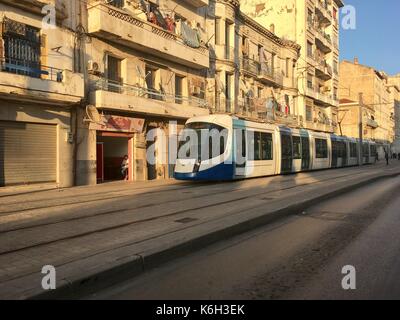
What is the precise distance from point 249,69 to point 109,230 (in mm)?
26679

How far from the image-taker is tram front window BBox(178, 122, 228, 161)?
660 inches

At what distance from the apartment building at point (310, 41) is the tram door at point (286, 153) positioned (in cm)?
1886

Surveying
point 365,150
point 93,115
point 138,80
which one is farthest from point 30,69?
point 365,150

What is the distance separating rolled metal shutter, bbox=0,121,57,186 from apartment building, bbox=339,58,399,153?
194 ft

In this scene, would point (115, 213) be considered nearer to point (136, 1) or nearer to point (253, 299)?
point (253, 299)

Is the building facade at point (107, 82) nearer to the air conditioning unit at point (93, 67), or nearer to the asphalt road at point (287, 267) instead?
the air conditioning unit at point (93, 67)

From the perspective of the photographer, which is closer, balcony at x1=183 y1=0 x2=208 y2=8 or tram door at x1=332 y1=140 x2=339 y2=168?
balcony at x1=183 y1=0 x2=208 y2=8

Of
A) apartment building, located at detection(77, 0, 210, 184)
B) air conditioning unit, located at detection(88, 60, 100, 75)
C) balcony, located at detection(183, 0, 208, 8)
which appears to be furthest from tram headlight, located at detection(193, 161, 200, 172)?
balcony, located at detection(183, 0, 208, 8)

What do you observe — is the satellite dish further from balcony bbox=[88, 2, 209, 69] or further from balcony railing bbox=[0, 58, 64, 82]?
balcony bbox=[88, 2, 209, 69]

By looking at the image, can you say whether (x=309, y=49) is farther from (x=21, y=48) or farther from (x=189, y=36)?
(x=21, y=48)

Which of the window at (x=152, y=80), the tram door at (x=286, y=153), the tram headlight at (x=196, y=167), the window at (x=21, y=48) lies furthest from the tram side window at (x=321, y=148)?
the window at (x=21, y=48)

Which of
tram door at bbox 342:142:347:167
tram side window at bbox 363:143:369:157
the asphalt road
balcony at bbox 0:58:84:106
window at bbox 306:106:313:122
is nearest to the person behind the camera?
the asphalt road

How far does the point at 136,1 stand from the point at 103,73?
4587 mm

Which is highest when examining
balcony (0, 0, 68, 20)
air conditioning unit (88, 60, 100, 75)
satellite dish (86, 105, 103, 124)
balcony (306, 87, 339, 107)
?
balcony (306, 87, 339, 107)
